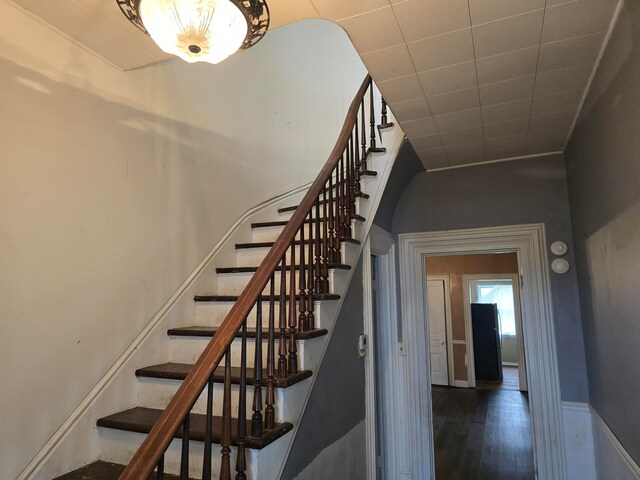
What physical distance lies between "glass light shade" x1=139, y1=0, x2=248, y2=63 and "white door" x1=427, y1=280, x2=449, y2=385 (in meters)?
6.72

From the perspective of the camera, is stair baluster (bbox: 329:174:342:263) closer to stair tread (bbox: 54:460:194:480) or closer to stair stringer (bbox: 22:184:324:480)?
stair stringer (bbox: 22:184:324:480)

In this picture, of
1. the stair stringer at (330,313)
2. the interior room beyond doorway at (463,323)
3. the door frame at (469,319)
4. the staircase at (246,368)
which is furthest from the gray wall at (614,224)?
the door frame at (469,319)

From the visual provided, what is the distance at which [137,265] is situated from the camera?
2080 mm

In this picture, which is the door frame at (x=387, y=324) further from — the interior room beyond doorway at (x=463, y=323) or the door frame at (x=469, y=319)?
the door frame at (x=469, y=319)

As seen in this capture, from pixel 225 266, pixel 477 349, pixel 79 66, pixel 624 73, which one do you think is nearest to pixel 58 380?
pixel 225 266

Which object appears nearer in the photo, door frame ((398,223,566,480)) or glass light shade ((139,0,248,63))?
glass light shade ((139,0,248,63))

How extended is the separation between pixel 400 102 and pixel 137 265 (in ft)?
5.69

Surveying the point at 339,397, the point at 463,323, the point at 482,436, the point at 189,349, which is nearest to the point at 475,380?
the point at 463,323

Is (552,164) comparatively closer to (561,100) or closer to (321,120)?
(561,100)

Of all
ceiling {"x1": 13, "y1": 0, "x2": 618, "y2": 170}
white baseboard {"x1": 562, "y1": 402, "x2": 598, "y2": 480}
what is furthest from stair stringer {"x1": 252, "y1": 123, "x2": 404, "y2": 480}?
white baseboard {"x1": 562, "y1": 402, "x2": 598, "y2": 480}

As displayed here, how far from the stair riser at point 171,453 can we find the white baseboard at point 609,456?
61.8 inches

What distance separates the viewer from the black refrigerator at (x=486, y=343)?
790 cm

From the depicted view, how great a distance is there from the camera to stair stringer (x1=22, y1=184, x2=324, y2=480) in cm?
163

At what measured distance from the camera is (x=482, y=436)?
4785 millimetres
